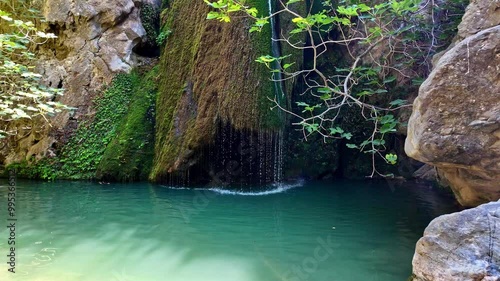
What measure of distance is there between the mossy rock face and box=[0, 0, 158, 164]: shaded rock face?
2054mm

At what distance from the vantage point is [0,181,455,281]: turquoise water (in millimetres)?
3008

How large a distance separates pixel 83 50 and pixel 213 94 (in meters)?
3.96

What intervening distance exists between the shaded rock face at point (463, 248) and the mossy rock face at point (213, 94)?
5415 millimetres

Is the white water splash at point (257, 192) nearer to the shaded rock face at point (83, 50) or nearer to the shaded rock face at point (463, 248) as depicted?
the shaded rock face at point (83, 50)

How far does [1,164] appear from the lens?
853cm

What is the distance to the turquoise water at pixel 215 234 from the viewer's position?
301 centimetres

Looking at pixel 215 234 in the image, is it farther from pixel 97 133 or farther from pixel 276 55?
pixel 97 133

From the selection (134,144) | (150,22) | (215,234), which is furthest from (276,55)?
(215,234)

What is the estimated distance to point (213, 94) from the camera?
762cm

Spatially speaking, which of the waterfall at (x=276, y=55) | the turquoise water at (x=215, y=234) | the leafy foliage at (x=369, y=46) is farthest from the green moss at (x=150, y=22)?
the turquoise water at (x=215, y=234)

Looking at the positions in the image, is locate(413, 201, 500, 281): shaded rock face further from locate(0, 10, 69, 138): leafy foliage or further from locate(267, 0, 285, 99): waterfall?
locate(267, 0, 285, 99): waterfall

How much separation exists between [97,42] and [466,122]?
8688mm

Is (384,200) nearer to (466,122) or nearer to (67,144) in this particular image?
(466,122)

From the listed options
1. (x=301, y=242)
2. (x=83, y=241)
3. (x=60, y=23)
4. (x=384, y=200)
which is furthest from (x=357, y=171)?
(x=60, y=23)
